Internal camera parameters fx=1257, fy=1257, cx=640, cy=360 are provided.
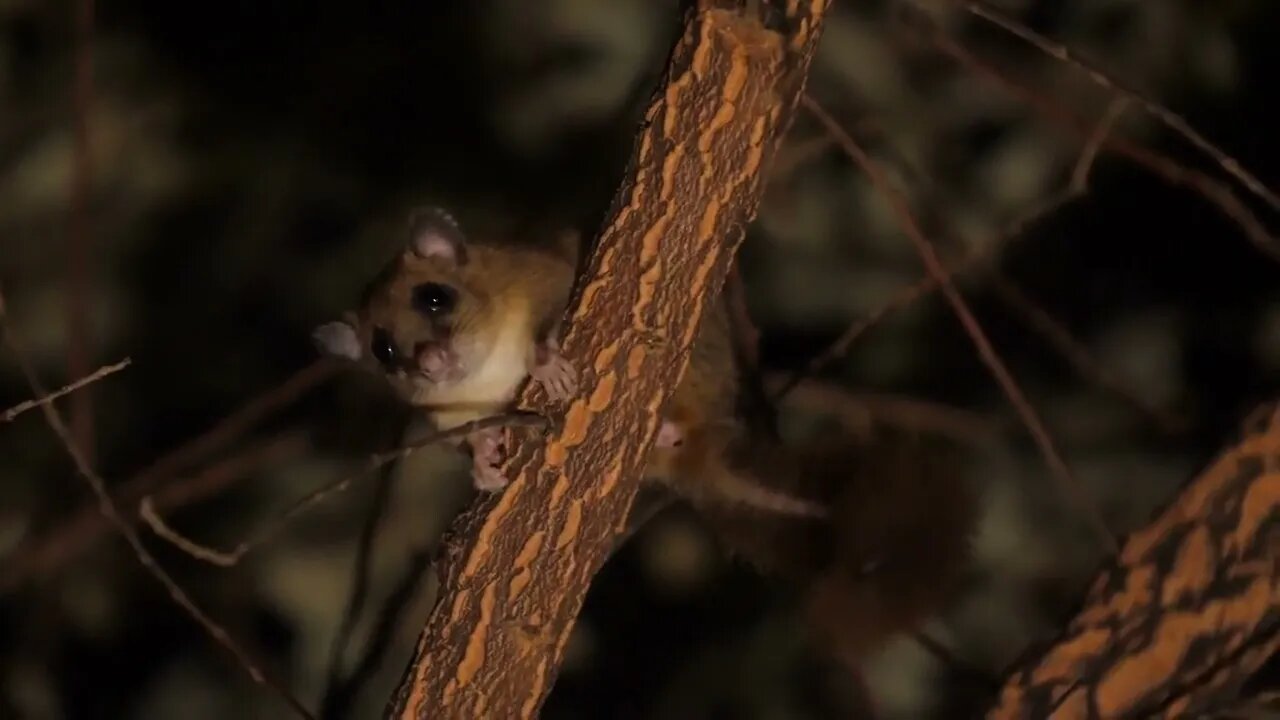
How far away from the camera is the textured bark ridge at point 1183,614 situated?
1678 millimetres

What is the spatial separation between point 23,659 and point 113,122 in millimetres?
1204

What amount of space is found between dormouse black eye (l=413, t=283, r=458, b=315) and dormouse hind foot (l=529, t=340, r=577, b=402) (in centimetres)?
61

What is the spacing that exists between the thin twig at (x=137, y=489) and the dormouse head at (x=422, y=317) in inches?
4.2

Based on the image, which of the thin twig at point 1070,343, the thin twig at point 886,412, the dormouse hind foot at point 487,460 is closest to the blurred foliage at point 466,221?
the thin twig at point 886,412

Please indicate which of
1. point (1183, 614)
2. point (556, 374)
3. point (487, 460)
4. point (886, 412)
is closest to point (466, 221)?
point (886, 412)

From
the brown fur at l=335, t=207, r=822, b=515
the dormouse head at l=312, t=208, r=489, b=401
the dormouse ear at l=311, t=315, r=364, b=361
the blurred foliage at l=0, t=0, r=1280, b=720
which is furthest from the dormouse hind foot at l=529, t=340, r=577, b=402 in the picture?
the blurred foliage at l=0, t=0, r=1280, b=720

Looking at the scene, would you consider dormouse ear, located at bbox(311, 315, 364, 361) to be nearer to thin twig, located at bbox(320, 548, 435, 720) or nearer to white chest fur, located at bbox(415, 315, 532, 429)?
white chest fur, located at bbox(415, 315, 532, 429)

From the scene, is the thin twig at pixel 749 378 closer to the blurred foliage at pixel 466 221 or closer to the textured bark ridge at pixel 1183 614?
the blurred foliage at pixel 466 221

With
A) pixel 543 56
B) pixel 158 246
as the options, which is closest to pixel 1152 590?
pixel 543 56

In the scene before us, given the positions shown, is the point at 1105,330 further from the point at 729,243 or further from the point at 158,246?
the point at 158,246

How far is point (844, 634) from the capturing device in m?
2.08

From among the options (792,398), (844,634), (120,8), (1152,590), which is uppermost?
(120,8)

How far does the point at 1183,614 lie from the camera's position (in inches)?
66.5

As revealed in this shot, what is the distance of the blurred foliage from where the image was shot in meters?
2.80
